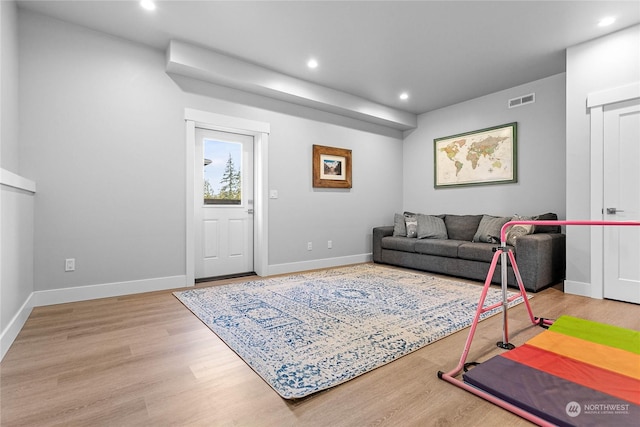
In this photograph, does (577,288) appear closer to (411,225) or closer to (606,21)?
(411,225)

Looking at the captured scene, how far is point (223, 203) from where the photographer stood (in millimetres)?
4281

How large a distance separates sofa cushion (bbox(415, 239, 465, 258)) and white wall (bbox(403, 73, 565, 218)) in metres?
1.10

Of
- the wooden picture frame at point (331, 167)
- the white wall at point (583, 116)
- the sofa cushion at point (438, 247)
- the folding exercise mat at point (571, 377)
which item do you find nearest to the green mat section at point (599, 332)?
the folding exercise mat at point (571, 377)

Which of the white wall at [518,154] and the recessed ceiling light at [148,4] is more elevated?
the recessed ceiling light at [148,4]

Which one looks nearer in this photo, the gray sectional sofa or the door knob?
the door knob

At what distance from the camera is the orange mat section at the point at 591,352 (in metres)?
1.64

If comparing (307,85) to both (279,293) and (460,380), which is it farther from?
(460,380)

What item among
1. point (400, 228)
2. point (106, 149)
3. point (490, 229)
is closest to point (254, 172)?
point (106, 149)

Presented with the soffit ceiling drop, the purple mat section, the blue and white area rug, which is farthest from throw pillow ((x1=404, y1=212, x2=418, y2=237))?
the purple mat section

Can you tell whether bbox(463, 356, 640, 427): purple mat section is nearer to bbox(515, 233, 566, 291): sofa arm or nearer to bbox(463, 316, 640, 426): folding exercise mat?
bbox(463, 316, 640, 426): folding exercise mat

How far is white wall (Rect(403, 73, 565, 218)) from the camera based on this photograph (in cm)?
413

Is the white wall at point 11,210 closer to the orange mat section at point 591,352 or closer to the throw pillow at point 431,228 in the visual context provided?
the orange mat section at point 591,352

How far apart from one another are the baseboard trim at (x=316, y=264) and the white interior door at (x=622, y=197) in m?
3.13

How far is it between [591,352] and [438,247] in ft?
8.22
